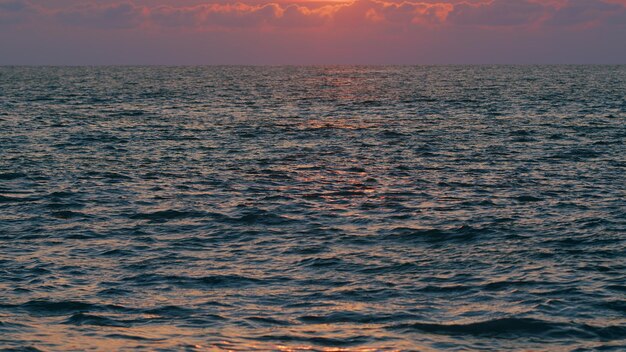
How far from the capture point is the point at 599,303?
1875cm

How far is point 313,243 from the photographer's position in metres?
24.9

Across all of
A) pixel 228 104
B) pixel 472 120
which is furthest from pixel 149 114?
pixel 472 120

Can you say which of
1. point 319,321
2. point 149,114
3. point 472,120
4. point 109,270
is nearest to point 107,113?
point 149,114

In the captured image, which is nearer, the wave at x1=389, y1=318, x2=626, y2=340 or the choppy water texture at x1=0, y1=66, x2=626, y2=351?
the wave at x1=389, y1=318, x2=626, y2=340

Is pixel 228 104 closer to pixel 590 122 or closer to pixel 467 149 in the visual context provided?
pixel 590 122

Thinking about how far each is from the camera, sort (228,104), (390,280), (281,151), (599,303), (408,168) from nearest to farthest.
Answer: (599,303)
(390,280)
(408,168)
(281,151)
(228,104)

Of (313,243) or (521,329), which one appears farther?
(313,243)

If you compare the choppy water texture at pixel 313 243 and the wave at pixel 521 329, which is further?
the choppy water texture at pixel 313 243

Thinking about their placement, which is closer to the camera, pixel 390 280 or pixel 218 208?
pixel 390 280

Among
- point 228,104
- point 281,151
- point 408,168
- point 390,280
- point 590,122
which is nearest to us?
point 390,280

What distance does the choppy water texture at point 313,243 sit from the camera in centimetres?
1717

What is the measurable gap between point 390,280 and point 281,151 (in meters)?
27.3

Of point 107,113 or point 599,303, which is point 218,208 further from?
point 107,113

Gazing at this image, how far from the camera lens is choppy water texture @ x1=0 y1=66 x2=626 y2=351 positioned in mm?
17172
